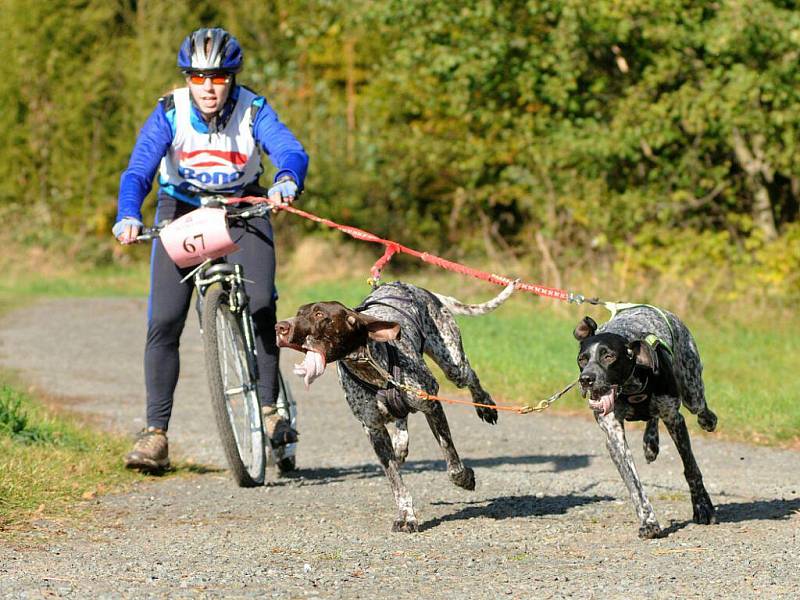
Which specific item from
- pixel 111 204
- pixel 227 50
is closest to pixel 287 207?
pixel 227 50

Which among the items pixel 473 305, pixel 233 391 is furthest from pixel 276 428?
pixel 473 305

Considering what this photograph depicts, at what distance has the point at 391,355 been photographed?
6.38 metres

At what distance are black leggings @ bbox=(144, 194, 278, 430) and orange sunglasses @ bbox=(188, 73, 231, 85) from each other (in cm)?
69

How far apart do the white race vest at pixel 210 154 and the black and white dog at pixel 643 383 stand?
2.25 meters

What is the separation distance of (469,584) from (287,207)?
8.41ft

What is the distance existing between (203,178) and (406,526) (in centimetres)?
232

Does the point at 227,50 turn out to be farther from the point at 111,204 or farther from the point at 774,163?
the point at 111,204

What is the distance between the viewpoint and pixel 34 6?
93.0 feet

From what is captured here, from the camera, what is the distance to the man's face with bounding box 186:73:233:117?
7.41 m

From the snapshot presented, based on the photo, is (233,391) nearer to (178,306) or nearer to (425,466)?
(178,306)

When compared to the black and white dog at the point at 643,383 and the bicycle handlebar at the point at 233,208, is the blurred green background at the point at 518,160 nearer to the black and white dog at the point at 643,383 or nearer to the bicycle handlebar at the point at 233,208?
the black and white dog at the point at 643,383

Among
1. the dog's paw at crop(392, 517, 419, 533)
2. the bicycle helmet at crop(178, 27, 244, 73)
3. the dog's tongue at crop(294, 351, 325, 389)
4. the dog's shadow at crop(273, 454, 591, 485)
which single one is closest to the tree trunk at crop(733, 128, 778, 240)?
the dog's shadow at crop(273, 454, 591, 485)

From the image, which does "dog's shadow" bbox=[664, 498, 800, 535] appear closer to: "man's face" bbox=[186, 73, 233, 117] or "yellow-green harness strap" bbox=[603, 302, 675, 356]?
"yellow-green harness strap" bbox=[603, 302, 675, 356]

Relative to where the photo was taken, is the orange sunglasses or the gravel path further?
the orange sunglasses
